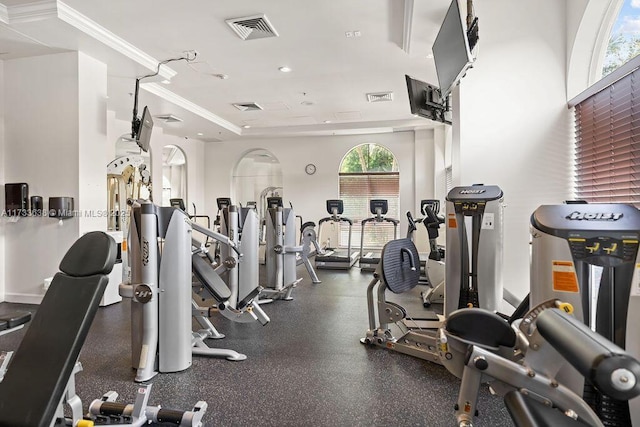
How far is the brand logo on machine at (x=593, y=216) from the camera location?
159cm

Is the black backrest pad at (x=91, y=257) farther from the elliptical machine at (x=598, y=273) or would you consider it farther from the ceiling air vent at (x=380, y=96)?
the ceiling air vent at (x=380, y=96)

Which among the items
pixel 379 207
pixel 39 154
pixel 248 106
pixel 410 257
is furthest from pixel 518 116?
pixel 39 154

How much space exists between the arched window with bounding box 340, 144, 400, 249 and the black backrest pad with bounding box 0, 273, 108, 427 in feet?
27.0

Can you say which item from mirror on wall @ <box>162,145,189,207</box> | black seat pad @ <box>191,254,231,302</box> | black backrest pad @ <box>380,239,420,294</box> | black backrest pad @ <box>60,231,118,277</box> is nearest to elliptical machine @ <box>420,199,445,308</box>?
black backrest pad @ <box>380,239,420,294</box>

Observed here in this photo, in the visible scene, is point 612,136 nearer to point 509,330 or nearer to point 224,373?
point 509,330

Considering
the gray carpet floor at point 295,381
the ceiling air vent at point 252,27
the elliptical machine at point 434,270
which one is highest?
the ceiling air vent at point 252,27

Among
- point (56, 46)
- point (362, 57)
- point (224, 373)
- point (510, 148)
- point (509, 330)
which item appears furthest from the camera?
point (362, 57)

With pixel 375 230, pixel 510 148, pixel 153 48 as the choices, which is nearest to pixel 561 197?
pixel 510 148

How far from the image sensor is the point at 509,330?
1.23 meters

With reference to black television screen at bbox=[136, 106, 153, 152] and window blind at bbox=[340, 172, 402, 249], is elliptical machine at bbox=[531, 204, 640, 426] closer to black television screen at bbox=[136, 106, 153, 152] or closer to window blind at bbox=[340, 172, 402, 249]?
black television screen at bbox=[136, 106, 153, 152]

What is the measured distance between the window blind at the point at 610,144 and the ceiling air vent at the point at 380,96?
361cm

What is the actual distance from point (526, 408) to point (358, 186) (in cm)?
869

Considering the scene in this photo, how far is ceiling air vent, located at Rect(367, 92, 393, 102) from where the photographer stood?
6.49 m

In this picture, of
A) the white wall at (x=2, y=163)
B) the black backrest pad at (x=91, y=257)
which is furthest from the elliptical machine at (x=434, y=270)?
the white wall at (x=2, y=163)
